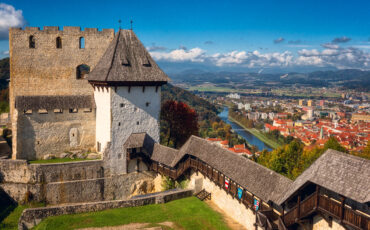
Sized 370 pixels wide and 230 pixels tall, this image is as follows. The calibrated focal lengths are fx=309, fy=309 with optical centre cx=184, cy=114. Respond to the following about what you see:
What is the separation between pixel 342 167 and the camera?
990 cm

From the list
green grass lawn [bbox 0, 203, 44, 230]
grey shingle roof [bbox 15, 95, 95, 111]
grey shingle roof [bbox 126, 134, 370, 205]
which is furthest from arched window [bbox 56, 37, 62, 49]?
green grass lawn [bbox 0, 203, 44, 230]

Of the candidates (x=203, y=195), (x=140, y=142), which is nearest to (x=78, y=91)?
(x=140, y=142)

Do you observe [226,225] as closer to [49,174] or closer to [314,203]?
[314,203]

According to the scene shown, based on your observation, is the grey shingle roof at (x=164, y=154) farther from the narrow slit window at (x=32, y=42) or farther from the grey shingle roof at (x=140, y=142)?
the narrow slit window at (x=32, y=42)

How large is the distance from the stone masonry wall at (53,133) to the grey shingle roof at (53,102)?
0.38 meters

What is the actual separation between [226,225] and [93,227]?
6038mm

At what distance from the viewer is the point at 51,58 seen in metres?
21.6

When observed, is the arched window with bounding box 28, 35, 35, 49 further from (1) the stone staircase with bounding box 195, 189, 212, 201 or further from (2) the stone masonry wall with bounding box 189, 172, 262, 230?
(1) the stone staircase with bounding box 195, 189, 212, 201

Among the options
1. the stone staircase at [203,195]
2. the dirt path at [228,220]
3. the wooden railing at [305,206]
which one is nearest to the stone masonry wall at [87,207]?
the stone staircase at [203,195]

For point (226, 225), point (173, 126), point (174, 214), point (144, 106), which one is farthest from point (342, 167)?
point (173, 126)

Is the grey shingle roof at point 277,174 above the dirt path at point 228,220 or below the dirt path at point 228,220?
above

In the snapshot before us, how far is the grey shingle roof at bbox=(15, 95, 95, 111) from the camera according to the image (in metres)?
Answer: 20.0

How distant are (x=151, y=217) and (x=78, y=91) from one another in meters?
11.6

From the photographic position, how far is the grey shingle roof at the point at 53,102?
65.5ft
